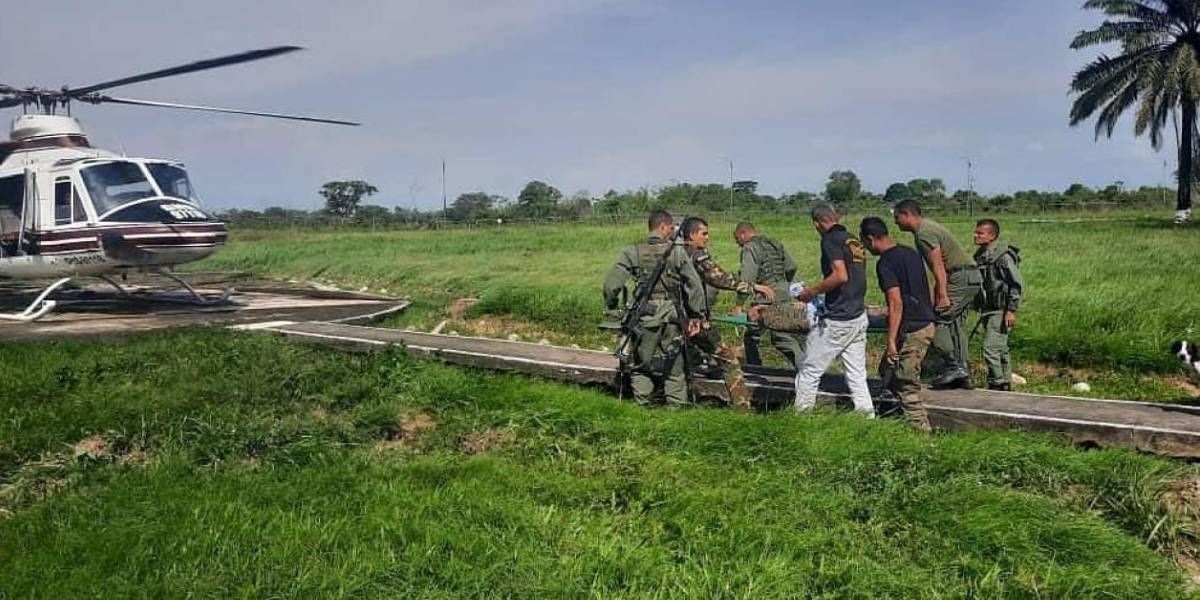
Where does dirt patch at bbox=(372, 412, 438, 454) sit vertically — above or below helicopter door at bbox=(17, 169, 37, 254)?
below

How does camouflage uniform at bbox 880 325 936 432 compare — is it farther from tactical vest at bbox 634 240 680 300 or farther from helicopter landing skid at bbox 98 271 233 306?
helicopter landing skid at bbox 98 271 233 306

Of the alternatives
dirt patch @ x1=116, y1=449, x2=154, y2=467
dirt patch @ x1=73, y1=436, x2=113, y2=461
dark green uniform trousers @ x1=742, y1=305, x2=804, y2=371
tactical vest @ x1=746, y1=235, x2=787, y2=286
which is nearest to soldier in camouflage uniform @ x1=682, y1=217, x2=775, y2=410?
tactical vest @ x1=746, y1=235, x2=787, y2=286

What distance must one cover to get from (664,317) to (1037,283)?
7870 mm

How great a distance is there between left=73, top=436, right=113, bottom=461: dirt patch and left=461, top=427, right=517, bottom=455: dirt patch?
7.79ft

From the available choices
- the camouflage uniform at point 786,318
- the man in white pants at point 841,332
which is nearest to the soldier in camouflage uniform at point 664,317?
the camouflage uniform at point 786,318

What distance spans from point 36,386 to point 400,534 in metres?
4.74

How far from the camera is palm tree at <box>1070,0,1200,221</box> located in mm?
27484

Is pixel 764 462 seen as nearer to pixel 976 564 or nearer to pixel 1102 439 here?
pixel 976 564

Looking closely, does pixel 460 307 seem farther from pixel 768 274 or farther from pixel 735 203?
pixel 735 203

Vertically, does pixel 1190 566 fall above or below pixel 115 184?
below

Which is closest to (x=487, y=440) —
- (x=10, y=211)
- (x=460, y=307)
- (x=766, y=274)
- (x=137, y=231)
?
(x=766, y=274)

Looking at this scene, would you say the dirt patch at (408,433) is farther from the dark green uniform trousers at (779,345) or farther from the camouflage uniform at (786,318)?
the dark green uniform trousers at (779,345)

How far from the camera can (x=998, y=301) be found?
805cm

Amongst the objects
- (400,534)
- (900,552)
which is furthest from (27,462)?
(900,552)
